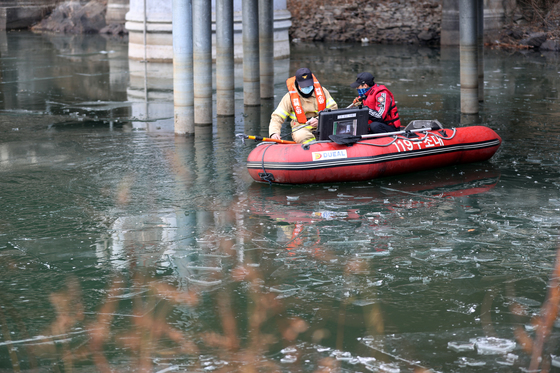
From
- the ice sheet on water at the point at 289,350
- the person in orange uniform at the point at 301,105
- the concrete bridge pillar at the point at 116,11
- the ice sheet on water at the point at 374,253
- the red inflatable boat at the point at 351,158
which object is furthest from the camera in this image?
the concrete bridge pillar at the point at 116,11

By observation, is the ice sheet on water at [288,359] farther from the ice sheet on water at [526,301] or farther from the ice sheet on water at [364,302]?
the ice sheet on water at [526,301]

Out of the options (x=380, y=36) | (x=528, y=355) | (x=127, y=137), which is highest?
(x=380, y=36)

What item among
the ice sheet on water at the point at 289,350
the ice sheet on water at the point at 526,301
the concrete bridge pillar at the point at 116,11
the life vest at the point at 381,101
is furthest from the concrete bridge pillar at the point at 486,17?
the ice sheet on water at the point at 289,350

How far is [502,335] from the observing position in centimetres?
534

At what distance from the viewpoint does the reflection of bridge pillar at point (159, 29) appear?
22.8 m

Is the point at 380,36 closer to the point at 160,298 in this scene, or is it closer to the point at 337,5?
the point at 337,5

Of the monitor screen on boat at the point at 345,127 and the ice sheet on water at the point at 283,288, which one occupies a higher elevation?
the monitor screen on boat at the point at 345,127

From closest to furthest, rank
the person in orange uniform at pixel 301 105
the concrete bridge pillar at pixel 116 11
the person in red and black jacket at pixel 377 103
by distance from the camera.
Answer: the person in orange uniform at pixel 301 105, the person in red and black jacket at pixel 377 103, the concrete bridge pillar at pixel 116 11

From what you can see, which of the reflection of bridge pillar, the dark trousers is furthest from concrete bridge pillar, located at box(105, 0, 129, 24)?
the dark trousers

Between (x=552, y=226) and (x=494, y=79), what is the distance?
1214 centimetres

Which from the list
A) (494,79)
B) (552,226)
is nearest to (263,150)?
(552,226)

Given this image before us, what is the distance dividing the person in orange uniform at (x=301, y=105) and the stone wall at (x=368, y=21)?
21.0m

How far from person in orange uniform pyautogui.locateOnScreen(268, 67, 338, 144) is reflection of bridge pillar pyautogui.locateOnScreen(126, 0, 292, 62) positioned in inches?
488

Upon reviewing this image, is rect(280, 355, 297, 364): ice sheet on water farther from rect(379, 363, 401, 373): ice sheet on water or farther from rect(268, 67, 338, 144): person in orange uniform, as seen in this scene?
rect(268, 67, 338, 144): person in orange uniform
